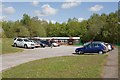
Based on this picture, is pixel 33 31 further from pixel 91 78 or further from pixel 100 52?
pixel 91 78

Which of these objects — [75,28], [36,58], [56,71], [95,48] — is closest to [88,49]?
[95,48]

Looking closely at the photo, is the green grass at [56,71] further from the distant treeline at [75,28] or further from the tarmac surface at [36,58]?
the distant treeline at [75,28]

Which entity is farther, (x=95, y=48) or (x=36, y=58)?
(x=95, y=48)

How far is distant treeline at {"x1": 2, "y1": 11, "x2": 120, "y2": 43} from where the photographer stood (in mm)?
84387

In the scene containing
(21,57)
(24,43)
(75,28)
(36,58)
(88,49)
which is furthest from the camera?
(75,28)

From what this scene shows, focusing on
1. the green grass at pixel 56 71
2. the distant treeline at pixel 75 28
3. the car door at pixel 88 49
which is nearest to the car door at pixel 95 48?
the car door at pixel 88 49

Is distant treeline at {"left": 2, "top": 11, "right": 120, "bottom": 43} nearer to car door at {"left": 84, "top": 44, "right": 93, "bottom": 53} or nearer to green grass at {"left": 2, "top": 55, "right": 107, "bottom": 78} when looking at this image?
car door at {"left": 84, "top": 44, "right": 93, "bottom": 53}

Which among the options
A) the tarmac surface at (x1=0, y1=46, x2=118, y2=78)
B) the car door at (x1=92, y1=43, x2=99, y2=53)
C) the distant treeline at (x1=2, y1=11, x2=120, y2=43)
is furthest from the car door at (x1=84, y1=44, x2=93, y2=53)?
the distant treeline at (x1=2, y1=11, x2=120, y2=43)

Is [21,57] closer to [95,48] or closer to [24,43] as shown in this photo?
[95,48]

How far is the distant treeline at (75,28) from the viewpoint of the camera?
8439cm

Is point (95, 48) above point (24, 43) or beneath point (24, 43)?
beneath

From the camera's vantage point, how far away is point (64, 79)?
37.4 feet

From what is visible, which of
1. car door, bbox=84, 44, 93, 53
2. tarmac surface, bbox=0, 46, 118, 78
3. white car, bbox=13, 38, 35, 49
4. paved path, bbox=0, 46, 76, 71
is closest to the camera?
tarmac surface, bbox=0, 46, 118, 78

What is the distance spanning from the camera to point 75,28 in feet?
371
